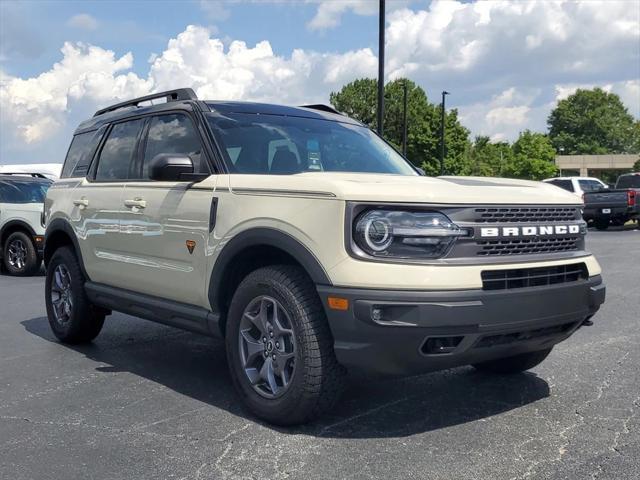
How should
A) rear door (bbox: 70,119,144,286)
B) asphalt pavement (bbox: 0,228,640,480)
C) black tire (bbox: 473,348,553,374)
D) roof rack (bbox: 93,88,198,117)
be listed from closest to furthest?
asphalt pavement (bbox: 0,228,640,480), black tire (bbox: 473,348,553,374), roof rack (bbox: 93,88,198,117), rear door (bbox: 70,119,144,286)

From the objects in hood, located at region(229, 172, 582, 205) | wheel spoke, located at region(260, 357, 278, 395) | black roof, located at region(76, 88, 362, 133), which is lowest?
wheel spoke, located at region(260, 357, 278, 395)

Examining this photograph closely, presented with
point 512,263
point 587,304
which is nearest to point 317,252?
point 512,263

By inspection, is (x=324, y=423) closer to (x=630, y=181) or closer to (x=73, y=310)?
(x=73, y=310)

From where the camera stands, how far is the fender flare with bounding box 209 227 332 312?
358cm

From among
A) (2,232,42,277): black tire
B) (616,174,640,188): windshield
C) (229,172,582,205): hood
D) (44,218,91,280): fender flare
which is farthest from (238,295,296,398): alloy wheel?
(616,174,640,188): windshield

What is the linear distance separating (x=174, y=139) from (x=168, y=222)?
26.3 inches

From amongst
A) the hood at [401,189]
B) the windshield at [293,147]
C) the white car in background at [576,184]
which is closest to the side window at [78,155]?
the windshield at [293,147]

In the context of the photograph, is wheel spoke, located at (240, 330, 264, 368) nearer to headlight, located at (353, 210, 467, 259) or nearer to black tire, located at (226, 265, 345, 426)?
black tire, located at (226, 265, 345, 426)

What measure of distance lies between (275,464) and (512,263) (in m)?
1.54

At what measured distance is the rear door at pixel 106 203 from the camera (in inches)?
210

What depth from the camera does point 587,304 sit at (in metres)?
3.90

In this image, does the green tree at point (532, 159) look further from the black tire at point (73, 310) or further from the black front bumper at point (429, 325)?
the black front bumper at point (429, 325)

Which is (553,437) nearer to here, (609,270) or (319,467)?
(319,467)

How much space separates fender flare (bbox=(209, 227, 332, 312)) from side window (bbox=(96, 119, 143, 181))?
5.32 feet
